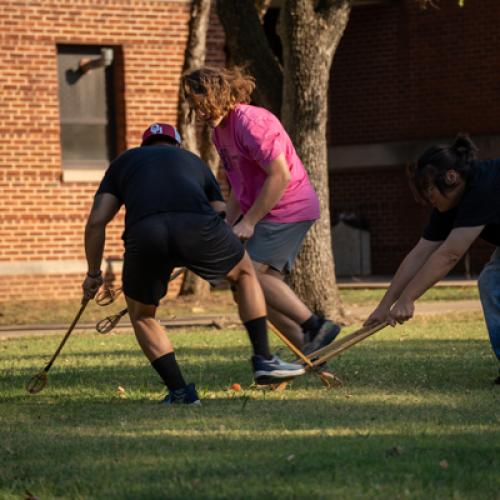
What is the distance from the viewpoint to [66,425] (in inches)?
270

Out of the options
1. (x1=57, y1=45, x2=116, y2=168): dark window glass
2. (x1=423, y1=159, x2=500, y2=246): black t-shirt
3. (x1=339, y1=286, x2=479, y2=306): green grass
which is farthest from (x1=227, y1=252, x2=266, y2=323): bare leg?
(x1=57, y1=45, x2=116, y2=168): dark window glass

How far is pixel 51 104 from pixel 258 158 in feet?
36.0

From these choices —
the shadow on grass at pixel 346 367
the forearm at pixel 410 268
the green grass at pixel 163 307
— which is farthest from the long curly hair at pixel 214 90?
the green grass at pixel 163 307

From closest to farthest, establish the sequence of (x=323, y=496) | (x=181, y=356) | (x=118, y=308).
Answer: (x=323, y=496), (x=181, y=356), (x=118, y=308)

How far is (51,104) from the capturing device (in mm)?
18156

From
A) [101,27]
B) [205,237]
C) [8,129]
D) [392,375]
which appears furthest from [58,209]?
[205,237]

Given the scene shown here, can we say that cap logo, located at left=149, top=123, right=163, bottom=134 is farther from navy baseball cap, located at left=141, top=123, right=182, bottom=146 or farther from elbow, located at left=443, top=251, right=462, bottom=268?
elbow, located at left=443, top=251, right=462, bottom=268

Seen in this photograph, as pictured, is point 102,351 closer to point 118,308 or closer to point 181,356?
point 181,356

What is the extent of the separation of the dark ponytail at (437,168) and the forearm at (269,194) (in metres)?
0.74

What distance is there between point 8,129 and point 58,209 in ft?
4.20

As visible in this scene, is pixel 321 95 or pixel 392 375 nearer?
pixel 392 375

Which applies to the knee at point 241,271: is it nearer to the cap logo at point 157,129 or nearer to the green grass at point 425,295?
the cap logo at point 157,129

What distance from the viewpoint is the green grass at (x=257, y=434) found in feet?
16.5

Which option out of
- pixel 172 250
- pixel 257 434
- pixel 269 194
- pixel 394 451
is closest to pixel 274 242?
pixel 269 194
